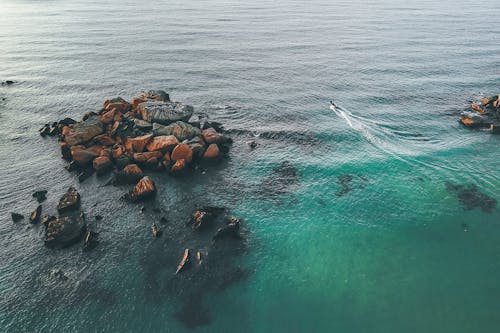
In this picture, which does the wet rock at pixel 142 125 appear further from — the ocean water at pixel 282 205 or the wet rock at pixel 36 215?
the wet rock at pixel 36 215

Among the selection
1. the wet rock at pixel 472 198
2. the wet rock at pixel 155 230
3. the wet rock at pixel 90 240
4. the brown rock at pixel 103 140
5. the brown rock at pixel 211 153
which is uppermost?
Answer: the brown rock at pixel 103 140

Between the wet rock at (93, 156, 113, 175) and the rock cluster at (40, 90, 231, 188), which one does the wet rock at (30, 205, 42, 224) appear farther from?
the wet rock at (93, 156, 113, 175)

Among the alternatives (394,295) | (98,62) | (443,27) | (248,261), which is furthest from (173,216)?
(443,27)

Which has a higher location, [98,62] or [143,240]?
[98,62]

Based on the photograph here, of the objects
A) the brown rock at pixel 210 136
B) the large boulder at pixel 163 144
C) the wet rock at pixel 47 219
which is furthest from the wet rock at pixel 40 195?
the brown rock at pixel 210 136

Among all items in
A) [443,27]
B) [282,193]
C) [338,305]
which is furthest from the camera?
[443,27]

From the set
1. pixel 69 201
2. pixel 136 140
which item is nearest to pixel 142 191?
pixel 69 201

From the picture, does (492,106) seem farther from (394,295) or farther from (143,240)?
(143,240)
